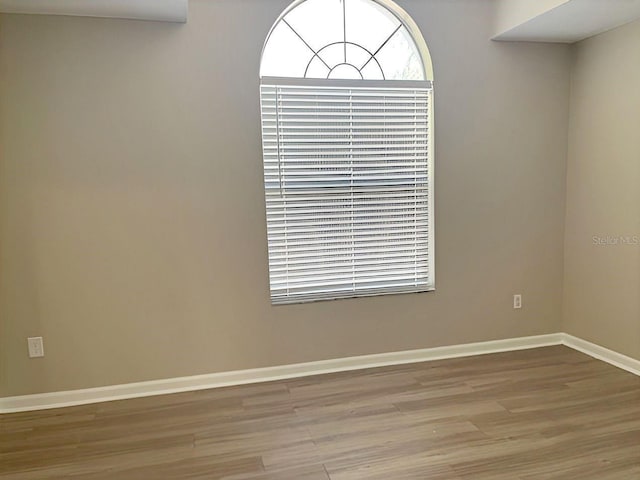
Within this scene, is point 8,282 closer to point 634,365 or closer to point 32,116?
point 32,116

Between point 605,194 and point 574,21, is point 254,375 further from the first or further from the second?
point 574,21

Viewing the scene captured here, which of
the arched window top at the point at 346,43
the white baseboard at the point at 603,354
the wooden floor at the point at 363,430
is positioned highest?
the arched window top at the point at 346,43

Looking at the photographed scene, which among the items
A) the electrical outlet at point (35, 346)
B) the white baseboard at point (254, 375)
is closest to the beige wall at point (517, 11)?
the white baseboard at point (254, 375)

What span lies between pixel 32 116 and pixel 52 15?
0.56 meters

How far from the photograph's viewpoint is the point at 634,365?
301 centimetres

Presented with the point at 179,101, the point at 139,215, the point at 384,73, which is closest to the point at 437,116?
the point at 384,73

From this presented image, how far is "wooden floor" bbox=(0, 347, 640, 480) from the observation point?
208 cm

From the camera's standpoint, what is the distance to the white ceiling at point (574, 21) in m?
2.60

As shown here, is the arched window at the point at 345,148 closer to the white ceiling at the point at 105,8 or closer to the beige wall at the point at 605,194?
the white ceiling at the point at 105,8

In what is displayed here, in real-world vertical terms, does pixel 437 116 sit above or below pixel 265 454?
above

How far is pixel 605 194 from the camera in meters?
3.16

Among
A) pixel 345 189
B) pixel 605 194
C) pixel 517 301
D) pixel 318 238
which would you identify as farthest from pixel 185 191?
pixel 605 194

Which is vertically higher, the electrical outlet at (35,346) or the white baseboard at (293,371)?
the electrical outlet at (35,346)

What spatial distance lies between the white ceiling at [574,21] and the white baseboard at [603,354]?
215 cm
